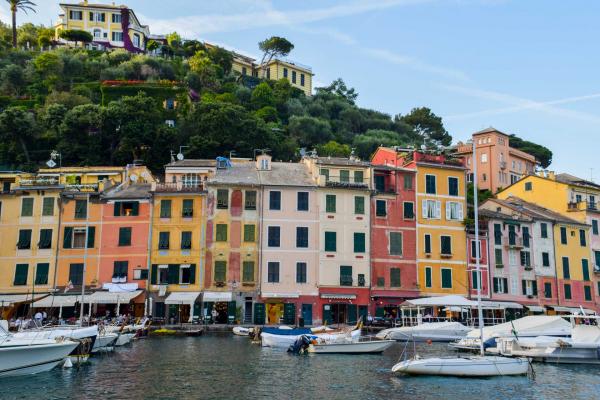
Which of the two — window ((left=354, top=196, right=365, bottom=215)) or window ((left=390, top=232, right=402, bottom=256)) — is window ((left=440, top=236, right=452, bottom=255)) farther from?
window ((left=354, top=196, right=365, bottom=215))

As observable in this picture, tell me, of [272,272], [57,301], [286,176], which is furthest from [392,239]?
[57,301]

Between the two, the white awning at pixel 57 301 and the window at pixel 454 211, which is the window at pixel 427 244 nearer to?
the window at pixel 454 211

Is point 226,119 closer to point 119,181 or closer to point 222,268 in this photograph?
point 119,181

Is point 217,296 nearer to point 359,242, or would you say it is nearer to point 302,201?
point 302,201

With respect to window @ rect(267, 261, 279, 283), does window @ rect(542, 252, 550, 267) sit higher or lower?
higher

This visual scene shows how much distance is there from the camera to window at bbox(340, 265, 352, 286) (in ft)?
168

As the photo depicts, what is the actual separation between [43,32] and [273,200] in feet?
260

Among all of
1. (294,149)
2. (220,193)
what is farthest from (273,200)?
(294,149)

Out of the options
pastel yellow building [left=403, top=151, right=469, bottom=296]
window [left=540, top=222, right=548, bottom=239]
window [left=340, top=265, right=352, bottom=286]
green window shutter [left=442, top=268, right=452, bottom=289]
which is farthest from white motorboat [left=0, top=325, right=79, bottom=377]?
window [left=540, top=222, right=548, bottom=239]

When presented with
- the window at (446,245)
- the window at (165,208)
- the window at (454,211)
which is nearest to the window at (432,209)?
the window at (454,211)

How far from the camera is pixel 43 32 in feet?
363

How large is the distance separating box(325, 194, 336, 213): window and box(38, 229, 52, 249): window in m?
22.9

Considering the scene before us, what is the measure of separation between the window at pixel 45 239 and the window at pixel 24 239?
981 millimetres

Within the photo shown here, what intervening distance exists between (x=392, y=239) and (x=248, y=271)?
12.9m
